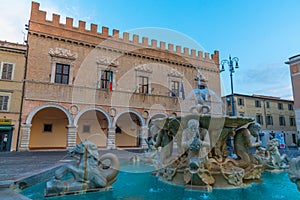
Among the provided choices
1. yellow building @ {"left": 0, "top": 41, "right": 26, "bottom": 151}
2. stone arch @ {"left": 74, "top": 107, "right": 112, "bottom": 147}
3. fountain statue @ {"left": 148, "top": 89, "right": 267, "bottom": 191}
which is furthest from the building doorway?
fountain statue @ {"left": 148, "top": 89, "right": 267, "bottom": 191}

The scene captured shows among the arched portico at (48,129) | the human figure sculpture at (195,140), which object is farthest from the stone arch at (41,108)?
the human figure sculpture at (195,140)

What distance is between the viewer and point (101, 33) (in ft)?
59.4

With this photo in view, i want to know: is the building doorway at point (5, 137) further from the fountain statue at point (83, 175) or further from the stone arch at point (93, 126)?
the fountain statue at point (83, 175)

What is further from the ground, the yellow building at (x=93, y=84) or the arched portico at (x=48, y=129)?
the yellow building at (x=93, y=84)

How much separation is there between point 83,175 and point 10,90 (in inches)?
553

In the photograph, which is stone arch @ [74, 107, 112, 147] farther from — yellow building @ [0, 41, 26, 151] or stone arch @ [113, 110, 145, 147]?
yellow building @ [0, 41, 26, 151]

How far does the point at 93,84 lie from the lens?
16.8 m

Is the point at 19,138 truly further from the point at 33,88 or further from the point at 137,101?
the point at 137,101

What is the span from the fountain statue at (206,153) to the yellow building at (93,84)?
11.5 m

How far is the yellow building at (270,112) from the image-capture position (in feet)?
95.8

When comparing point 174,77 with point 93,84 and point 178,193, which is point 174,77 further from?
point 178,193

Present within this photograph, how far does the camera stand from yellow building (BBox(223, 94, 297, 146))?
29203 millimetres

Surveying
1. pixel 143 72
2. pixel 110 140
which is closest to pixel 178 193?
pixel 110 140

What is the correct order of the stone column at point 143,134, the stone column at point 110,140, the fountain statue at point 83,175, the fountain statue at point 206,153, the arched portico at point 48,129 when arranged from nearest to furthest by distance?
the fountain statue at point 83,175 → the fountain statue at point 206,153 → the stone column at point 110,140 → the arched portico at point 48,129 → the stone column at point 143,134
